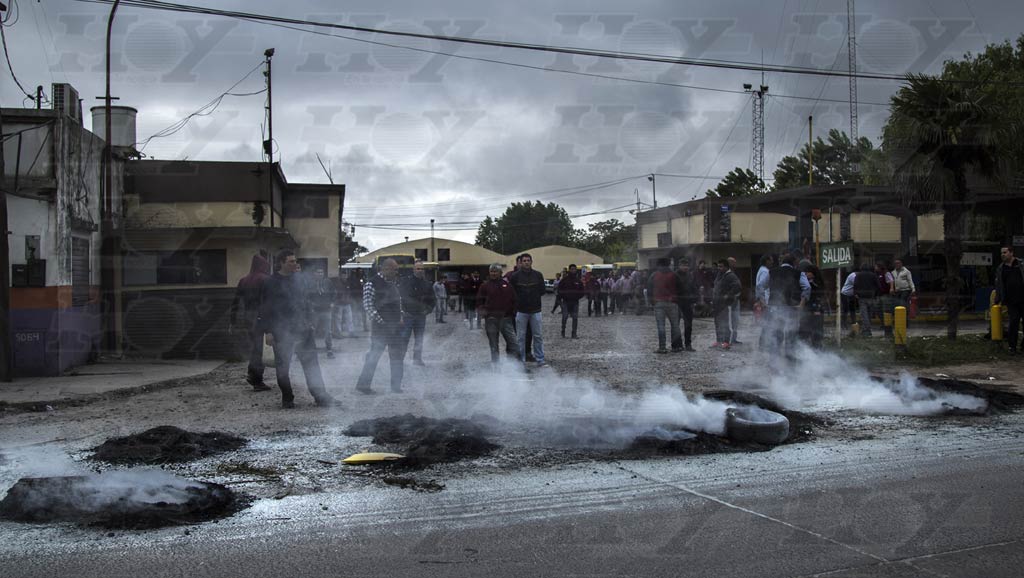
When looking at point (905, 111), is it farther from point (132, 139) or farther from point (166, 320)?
point (132, 139)

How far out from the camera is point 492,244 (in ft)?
372

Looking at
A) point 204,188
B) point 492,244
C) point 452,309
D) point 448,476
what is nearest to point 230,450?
point 448,476

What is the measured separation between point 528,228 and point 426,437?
10476 cm

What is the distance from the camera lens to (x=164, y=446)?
639 cm

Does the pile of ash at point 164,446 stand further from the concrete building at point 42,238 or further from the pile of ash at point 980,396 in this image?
the pile of ash at point 980,396

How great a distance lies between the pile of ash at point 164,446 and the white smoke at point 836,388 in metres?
5.88

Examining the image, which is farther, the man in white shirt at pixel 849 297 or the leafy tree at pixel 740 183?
the leafy tree at pixel 740 183

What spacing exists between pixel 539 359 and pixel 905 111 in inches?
361

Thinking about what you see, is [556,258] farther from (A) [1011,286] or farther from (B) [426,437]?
(B) [426,437]

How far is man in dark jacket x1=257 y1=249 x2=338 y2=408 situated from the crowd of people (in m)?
0.01

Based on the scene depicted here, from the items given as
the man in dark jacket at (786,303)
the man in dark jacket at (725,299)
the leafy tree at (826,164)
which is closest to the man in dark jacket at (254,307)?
the man in dark jacket at (786,303)

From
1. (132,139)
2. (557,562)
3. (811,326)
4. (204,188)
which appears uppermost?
(132,139)

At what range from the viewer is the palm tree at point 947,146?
14.5 metres

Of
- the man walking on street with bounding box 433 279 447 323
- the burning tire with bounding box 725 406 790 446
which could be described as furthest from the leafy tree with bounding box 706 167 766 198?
the burning tire with bounding box 725 406 790 446
